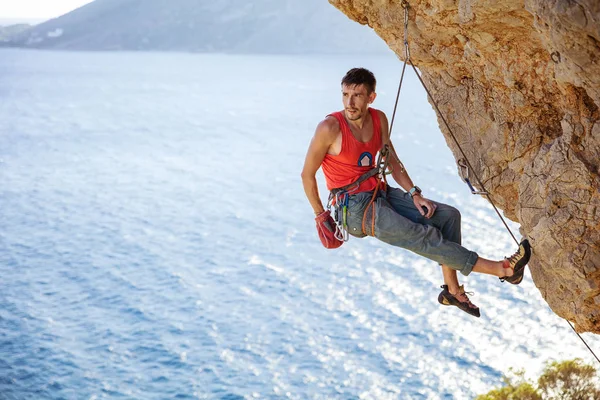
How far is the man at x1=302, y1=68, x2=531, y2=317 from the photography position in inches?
265

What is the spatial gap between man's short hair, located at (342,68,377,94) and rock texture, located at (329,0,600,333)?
3.91 feet

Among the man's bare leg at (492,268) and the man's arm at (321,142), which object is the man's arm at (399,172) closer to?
the man's arm at (321,142)

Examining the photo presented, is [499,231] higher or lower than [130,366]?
higher

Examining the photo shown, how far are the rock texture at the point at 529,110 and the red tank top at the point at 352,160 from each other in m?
1.50

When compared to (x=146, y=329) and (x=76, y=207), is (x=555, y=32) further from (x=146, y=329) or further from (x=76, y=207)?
(x=76, y=207)

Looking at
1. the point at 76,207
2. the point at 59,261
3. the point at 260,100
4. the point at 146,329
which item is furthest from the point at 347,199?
the point at 260,100

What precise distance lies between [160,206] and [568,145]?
56.0 meters

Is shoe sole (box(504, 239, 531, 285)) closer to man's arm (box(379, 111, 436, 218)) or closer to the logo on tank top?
man's arm (box(379, 111, 436, 218))

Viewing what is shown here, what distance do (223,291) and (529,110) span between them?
3896cm

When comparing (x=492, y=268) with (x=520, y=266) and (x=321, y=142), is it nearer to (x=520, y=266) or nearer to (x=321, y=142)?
(x=520, y=266)

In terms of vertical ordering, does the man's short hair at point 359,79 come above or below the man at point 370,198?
above

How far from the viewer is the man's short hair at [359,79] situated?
21.6 feet

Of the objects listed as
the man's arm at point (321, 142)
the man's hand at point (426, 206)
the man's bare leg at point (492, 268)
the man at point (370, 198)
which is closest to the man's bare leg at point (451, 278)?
the man at point (370, 198)

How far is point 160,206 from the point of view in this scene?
6106 centimetres
